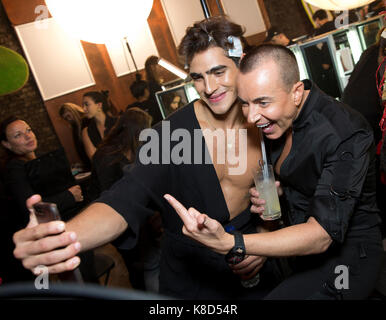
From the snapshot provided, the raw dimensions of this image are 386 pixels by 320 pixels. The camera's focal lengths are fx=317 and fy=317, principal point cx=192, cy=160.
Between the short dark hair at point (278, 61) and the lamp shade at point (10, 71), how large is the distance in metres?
2.13

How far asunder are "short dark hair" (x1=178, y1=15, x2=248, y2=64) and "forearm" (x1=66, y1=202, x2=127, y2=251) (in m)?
0.83

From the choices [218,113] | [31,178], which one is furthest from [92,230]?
[31,178]

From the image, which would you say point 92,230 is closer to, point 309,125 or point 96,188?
point 309,125

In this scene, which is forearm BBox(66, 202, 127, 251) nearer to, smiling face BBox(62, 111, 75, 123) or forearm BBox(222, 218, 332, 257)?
forearm BBox(222, 218, 332, 257)

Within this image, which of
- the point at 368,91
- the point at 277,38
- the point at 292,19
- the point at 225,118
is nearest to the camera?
the point at 225,118

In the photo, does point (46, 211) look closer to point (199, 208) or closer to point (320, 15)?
point (199, 208)

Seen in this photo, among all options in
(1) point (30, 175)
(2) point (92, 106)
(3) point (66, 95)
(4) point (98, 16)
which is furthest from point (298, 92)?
(3) point (66, 95)

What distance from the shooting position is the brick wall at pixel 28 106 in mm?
4371

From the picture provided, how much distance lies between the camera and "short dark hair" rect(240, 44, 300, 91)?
1.24 m

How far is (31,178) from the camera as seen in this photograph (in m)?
2.07

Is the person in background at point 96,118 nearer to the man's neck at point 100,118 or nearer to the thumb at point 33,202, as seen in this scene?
the man's neck at point 100,118

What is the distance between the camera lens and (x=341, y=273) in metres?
1.26

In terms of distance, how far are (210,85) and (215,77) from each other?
54 millimetres

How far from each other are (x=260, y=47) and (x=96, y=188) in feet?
5.65
